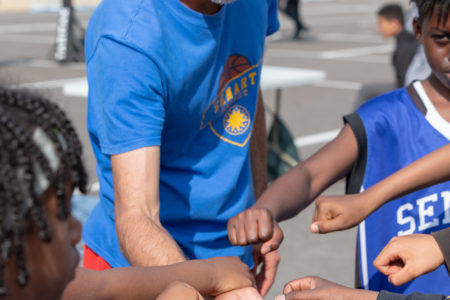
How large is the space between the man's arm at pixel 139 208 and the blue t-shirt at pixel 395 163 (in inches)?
24.5

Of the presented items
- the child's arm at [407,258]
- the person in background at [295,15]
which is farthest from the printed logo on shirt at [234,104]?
the person in background at [295,15]

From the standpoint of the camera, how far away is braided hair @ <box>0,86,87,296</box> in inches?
40.3

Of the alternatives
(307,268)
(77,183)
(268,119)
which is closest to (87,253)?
(77,183)

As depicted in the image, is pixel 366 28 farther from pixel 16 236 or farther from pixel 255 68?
pixel 16 236

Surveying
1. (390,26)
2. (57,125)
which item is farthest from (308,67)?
(57,125)

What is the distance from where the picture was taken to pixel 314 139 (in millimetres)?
7738

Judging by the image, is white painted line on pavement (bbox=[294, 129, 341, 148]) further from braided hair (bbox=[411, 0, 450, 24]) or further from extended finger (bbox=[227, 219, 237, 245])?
extended finger (bbox=[227, 219, 237, 245])

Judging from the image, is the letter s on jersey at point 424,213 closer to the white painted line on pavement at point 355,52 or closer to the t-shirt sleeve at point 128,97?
the t-shirt sleeve at point 128,97

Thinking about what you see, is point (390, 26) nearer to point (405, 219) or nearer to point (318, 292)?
point (405, 219)

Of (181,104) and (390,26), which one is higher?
(181,104)

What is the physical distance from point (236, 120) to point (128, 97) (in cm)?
46

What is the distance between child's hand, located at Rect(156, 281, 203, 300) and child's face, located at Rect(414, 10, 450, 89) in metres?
1.06

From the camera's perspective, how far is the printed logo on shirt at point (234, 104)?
7.06ft

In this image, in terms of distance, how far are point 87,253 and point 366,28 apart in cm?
1808
